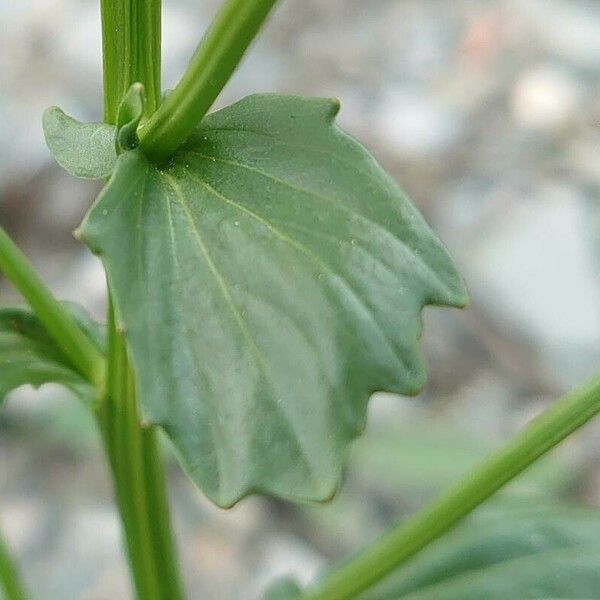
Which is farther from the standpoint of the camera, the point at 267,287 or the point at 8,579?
the point at 8,579

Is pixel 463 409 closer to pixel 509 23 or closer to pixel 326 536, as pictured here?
pixel 326 536

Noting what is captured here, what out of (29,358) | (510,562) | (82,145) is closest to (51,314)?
(29,358)

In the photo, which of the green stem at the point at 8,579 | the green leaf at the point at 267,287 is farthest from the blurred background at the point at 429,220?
the green leaf at the point at 267,287

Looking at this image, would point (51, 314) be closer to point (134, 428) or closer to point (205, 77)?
point (134, 428)

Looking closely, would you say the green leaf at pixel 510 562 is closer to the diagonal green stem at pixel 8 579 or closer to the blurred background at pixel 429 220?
the diagonal green stem at pixel 8 579

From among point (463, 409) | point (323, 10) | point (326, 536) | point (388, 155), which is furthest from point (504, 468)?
point (323, 10)

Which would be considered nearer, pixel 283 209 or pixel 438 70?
pixel 283 209

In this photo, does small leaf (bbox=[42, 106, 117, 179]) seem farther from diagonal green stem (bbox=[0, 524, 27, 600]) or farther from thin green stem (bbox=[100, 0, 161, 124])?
diagonal green stem (bbox=[0, 524, 27, 600])
